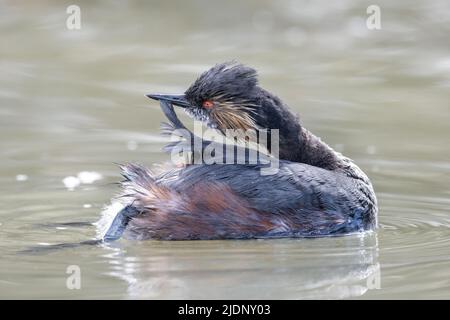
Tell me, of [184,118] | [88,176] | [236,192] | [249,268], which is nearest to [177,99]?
[236,192]

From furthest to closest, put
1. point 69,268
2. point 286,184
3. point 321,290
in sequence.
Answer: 1. point 286,184
2. point 69,268
3. point 321,290

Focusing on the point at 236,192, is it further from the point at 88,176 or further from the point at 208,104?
the point at 88,176

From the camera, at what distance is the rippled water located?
6.55 m

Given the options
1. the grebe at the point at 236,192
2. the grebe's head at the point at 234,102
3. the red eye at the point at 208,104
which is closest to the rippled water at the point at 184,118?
the grebe at the point at 236,192

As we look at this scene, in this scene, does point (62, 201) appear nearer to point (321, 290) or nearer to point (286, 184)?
point (286, 184)

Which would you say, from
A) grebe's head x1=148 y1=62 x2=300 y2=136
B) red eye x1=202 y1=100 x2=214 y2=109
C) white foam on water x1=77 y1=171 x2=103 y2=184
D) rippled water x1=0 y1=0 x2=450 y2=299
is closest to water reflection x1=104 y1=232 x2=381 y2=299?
rippled water x1=0 y1=0 x2=450 y2=299

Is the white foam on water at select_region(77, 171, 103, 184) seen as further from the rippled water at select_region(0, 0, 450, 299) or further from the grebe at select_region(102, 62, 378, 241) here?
the grebe at select_region(102, 62, 378, 241)

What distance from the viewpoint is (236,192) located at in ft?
23.9

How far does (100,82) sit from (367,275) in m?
6.21

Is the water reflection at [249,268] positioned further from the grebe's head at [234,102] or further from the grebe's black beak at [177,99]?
the grebe's black beak at [177,99]

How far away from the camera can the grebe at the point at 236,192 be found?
7277 mm

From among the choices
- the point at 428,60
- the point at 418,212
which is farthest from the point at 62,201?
the point at 428,60

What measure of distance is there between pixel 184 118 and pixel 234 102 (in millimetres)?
3428

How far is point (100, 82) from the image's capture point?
1227 centimetres
